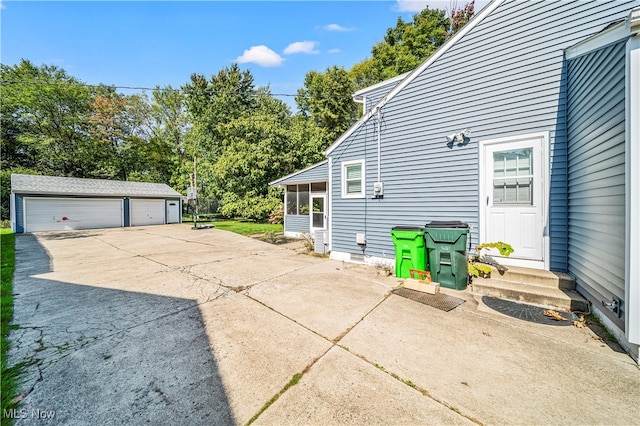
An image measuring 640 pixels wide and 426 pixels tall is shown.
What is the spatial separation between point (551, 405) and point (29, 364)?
4596 millimetres

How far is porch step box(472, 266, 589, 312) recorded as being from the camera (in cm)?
339

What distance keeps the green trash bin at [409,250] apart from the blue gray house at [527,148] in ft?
2.71

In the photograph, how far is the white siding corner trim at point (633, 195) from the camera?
2.27 metres

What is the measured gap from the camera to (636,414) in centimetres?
171

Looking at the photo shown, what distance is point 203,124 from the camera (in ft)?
74.7

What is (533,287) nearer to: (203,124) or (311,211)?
(311,211)

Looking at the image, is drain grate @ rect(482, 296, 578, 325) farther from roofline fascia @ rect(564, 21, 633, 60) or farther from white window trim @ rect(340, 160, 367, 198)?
white window trim @ rect(340, 160, 367, 198)

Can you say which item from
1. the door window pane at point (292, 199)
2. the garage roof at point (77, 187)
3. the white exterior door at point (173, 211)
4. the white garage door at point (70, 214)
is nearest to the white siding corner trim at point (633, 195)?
the door window pane at point (292, 199)

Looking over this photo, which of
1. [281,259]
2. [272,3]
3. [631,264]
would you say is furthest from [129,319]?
[272,3]

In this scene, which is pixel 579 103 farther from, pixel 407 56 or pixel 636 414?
pixel 407 56

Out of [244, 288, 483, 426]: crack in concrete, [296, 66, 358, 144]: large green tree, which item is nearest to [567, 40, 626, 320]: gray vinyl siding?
[244, 288, 483, 426]: crack in concrete

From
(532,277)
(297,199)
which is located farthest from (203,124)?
(532,277)

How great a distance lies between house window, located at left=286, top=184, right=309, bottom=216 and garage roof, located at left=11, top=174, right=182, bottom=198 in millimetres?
13459

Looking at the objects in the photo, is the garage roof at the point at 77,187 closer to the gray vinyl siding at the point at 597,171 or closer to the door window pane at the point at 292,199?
the door window pane at the point at 292,199
